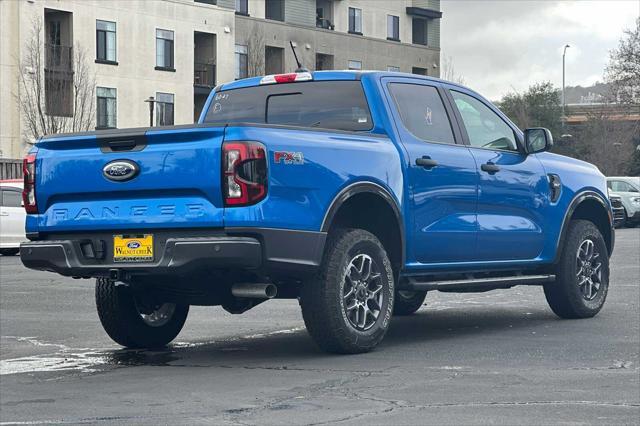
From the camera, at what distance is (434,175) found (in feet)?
34.4

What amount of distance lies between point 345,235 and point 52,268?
2.03 m

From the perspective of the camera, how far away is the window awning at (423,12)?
219 ft

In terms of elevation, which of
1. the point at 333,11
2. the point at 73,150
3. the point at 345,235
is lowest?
the point at 345,235

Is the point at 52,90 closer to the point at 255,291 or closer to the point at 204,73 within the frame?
the point at 204,73

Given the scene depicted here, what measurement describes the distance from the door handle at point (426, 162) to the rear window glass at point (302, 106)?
450 mm

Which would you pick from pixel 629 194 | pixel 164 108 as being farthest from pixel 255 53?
pixel 629 194

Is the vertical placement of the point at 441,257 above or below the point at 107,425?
above

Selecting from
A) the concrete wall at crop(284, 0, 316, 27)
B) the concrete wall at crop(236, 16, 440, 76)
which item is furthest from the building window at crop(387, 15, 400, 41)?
the concrete wall at crop(284, 0, 316, 27)

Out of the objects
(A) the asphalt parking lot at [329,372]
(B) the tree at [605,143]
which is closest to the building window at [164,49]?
(B) the tree at [605,143]

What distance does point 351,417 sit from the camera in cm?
712

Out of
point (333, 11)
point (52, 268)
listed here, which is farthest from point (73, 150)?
point (333, 11)

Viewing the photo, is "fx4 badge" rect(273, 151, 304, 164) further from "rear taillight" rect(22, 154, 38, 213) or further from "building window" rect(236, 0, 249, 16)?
"building window" rect(236, 0, 249, 16)

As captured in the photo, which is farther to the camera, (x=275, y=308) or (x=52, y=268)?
(x=275, y=308)

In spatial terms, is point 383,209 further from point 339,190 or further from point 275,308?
point 275,308
